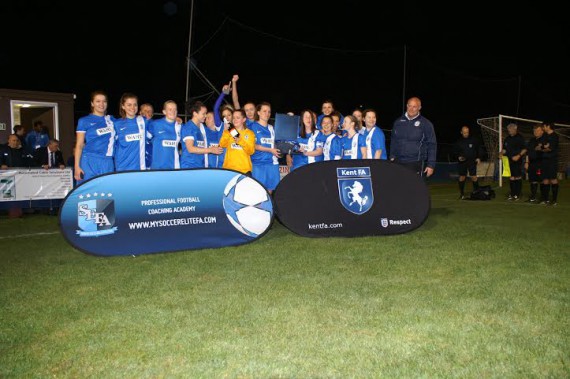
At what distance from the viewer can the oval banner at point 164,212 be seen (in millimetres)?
5027

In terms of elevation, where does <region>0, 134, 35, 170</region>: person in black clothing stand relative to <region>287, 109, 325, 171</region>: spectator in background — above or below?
below

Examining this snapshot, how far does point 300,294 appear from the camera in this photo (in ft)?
12.3

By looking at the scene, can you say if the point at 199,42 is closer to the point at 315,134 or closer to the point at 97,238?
the point at 315,134

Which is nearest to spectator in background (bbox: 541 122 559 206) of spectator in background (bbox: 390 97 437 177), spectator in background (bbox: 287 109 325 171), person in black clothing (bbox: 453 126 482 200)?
person in black clothing (bbox: 453 126 482 200)

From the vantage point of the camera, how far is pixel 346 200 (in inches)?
240

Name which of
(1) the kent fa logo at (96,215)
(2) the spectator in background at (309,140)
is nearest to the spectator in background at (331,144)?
(2) the spectator in background at (309,140)

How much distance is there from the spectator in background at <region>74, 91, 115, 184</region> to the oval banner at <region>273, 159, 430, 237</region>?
7.63 ft

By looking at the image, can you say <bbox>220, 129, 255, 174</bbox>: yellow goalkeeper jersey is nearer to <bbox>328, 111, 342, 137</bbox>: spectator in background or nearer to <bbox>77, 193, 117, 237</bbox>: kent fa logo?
<bbox>328, 111, 342, 137</bbox>: spectator in background

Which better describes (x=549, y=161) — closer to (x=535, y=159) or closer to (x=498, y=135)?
(x=535, y=159)

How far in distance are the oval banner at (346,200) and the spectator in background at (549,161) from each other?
697 cm

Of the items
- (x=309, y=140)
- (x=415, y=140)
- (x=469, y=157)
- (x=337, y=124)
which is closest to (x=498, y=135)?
(x=469, y=157)

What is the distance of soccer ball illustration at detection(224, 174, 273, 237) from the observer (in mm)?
5613

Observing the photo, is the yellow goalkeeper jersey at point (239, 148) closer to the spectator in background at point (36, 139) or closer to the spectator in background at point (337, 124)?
the spectator in background at point (337, 124)

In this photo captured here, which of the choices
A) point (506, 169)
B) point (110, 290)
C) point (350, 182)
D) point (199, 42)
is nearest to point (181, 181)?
point (110, 290)
